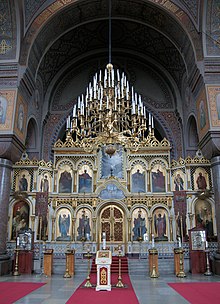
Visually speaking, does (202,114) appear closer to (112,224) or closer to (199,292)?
(112,224)

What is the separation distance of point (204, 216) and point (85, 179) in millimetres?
6417

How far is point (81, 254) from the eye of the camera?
1543 centimetres

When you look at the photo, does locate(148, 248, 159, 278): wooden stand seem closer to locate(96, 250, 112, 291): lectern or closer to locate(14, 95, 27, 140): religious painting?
locate(96, 250, 112, 291): lectern

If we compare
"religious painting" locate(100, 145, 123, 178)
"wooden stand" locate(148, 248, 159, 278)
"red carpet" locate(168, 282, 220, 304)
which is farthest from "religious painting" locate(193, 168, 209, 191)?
"red carpet" locate(168, 282, 220, 304)

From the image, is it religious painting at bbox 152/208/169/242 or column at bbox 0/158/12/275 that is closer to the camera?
column at bbox 0/158/12/275

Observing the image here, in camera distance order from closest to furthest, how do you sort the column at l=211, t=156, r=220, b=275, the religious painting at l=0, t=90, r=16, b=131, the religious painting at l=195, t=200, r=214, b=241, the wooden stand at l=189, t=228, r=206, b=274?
1. the column at l=211, t=156, r=220, b=275
2. the wooden stand at l=189, t=228, r=206, b=274
3. the religious painting at l=0, t=90, r=16, b=131
4. the religious painting at l=195, t=200, r=214, b=241

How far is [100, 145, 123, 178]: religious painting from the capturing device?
1700 centimetres

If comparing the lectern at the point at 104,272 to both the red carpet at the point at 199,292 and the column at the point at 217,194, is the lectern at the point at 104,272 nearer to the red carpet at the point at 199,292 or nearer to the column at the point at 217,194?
the red carpet at the point at 199,292

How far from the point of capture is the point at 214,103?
41.3 feet

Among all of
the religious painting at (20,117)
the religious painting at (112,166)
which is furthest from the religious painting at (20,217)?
the religious painting at (112,166)

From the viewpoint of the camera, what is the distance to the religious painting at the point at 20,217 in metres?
15.6

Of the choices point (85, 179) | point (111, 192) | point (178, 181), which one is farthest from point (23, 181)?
point (178, 181)

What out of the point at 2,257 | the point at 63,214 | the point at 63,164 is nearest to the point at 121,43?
the point at 63,164

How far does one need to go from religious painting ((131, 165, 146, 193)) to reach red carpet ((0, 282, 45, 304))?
861cm
